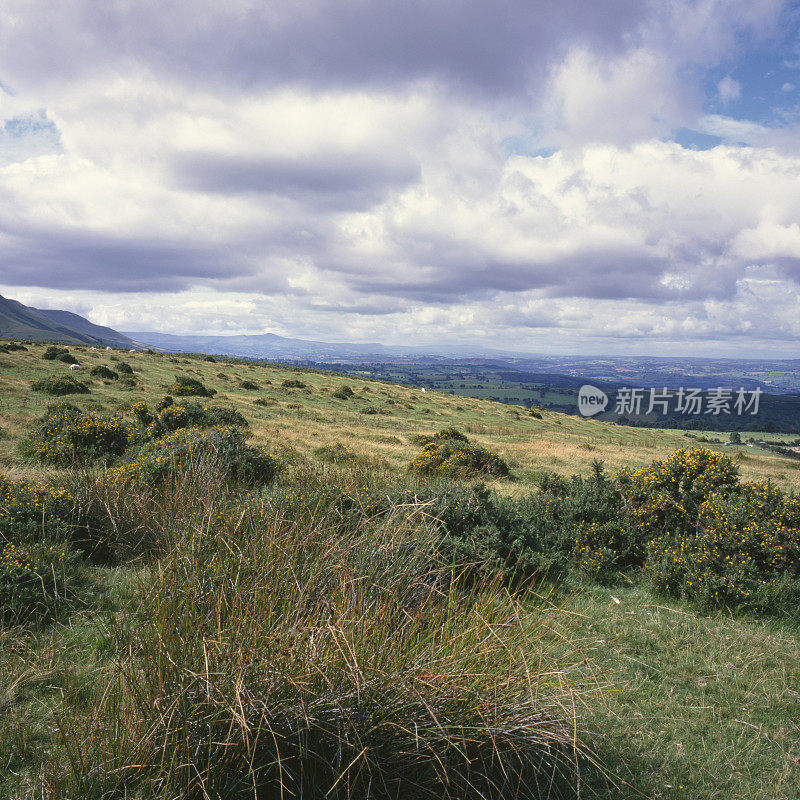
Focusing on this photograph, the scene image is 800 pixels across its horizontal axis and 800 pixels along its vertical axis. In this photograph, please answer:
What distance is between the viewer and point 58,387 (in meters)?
26.2

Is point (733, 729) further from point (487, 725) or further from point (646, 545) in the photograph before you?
point (646, 545)

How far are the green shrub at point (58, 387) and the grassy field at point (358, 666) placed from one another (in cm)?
2481

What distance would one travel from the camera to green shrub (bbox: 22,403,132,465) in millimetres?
12359

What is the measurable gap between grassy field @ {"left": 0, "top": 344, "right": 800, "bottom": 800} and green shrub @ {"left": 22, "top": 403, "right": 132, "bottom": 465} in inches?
311

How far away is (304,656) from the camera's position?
8.25 ft

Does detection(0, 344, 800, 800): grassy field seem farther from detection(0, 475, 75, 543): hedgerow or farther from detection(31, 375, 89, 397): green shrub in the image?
detection(31, 375, 89, 397): green shrub

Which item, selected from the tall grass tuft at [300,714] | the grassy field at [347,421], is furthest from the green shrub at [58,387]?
the tall grass tuft at [300,714]

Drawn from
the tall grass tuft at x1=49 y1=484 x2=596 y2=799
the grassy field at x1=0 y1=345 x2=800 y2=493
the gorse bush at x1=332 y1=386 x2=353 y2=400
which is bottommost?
the grassy field at x1=0 y1=345 x2=800 y2=493

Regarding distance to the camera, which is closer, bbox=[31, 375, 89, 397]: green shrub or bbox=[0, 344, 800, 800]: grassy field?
bbox=[0, 344, 800, 800]: grassy field

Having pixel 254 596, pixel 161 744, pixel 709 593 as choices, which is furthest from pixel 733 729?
pixel 161 744

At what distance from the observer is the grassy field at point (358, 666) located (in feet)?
7.97

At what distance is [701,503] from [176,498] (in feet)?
28.4

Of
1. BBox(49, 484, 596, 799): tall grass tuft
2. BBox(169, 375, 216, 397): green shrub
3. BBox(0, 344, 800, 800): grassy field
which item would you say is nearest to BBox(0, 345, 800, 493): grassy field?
BBox(169, 375, 216, 397): green shrub

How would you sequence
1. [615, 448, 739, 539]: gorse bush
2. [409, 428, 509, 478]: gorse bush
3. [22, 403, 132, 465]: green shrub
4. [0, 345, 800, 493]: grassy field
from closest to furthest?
[615, 448, 739, 539]: gorse bush < [22, 403, 132, 465]: green shrub < [409, 428, 509, 478]: gorse bush < [0, 345, 800, 493]: grassy field
